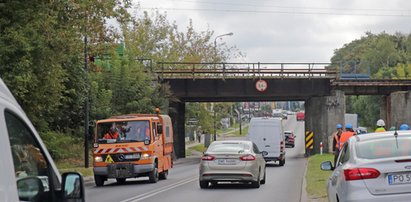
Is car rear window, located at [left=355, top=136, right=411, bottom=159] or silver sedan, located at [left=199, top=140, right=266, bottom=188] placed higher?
car rear window, located at [left=355, top=136, right=411, bottom=159]

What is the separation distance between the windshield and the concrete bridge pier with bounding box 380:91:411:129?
115ft

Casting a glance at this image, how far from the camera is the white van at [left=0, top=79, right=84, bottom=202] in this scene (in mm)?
3945

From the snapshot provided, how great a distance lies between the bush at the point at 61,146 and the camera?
36.5 m

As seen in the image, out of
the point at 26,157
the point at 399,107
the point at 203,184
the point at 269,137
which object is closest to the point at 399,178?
the point at 26,157

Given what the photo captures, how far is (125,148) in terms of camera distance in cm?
2473

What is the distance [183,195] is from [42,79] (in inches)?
356

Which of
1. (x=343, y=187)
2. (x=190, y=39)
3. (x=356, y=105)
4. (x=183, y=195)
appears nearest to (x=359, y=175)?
(x=343, y=187)

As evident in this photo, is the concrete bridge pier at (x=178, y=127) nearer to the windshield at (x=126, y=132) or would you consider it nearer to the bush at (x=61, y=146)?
the bush at (x=61, y=146)

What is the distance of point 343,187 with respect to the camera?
9602 millimetres

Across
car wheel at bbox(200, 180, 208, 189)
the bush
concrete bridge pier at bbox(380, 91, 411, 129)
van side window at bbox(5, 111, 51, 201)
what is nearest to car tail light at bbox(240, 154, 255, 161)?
car wheel at bbox(200, 180, 208, 189)

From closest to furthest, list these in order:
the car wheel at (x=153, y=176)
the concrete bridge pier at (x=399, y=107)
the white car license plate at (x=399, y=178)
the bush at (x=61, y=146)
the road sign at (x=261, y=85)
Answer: the white car license plate at (x=399, y=178), the car wheel at (x=153, y=176), the bush at (x=61, y=146), the road sign at (x=261, y=85), the concrete bridge pier at (x=399, y=107)

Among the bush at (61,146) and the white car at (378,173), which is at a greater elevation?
the white car at (378,173)

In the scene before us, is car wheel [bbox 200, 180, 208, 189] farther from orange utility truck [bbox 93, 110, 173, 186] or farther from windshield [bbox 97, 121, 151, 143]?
windshield [bbox 97, 121, 151, 143]

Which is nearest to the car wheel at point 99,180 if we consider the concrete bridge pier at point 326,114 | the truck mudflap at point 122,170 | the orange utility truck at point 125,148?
the orange utility truck at point 125,148
